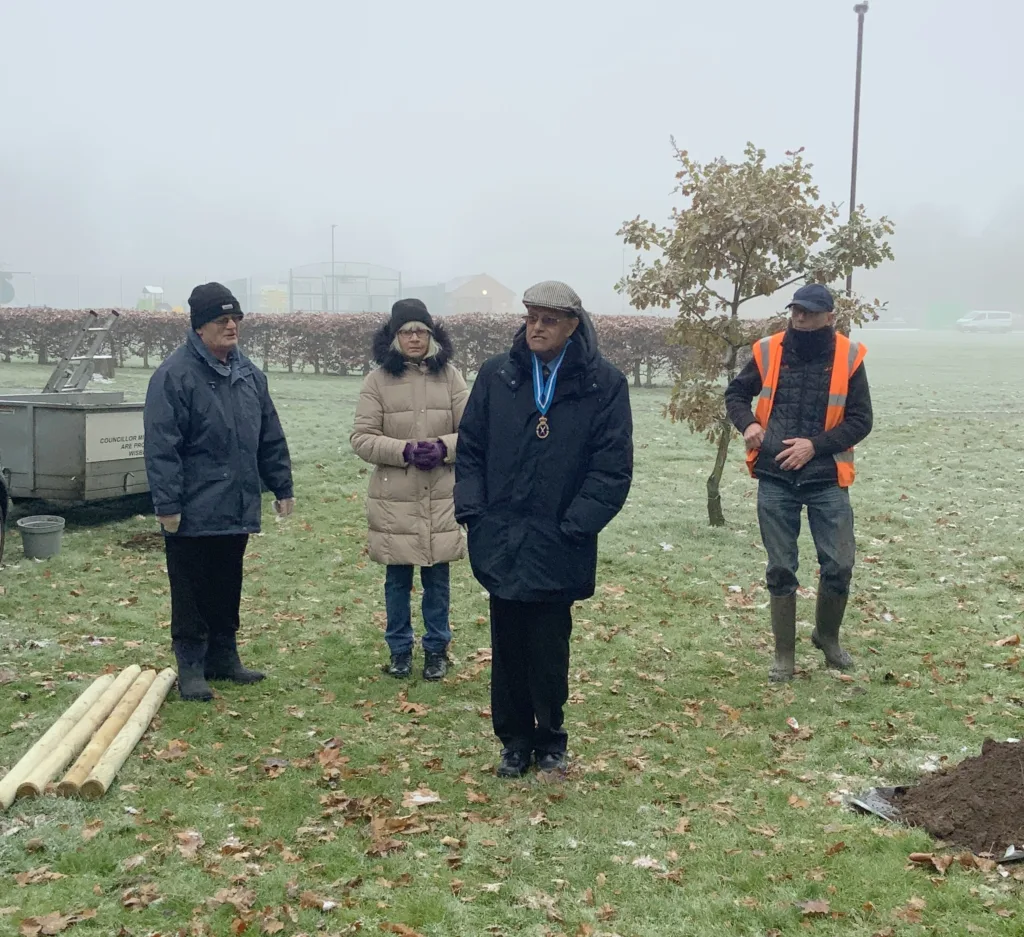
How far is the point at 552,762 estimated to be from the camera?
4.91 m

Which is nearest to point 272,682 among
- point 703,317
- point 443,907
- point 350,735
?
point 350,735

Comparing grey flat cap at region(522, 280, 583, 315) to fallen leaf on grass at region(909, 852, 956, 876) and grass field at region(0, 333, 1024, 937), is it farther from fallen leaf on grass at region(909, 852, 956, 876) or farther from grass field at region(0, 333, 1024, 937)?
fallen leaf on grass at region(909, 852, 956, 876)

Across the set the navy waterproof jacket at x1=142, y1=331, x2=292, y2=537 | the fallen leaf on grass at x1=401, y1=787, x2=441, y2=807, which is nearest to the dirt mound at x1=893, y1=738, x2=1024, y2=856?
the fallen leaf on grass at x1=401, y1=787, x2=441, y2=807

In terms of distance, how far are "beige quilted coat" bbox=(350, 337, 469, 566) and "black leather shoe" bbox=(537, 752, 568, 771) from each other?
57.3 inches

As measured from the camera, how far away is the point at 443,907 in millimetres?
3723

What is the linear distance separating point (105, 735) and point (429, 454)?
2.09m

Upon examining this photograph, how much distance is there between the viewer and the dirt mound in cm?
404

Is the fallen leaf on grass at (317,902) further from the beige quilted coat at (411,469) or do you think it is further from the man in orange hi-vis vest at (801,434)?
the man in orange hi-vis vest at (801,434)

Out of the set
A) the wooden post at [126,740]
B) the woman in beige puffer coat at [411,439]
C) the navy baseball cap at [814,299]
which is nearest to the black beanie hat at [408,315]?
the woman in beige puffer coat at [411,439]

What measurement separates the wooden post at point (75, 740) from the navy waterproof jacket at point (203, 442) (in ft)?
2.67

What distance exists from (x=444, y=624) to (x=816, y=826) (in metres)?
2.56

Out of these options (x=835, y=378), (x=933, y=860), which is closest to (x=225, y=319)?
(x=835, y=378)

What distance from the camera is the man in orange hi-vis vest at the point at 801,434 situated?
19.3 feet

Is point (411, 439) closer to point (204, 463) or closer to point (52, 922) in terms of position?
point (204, 463)
